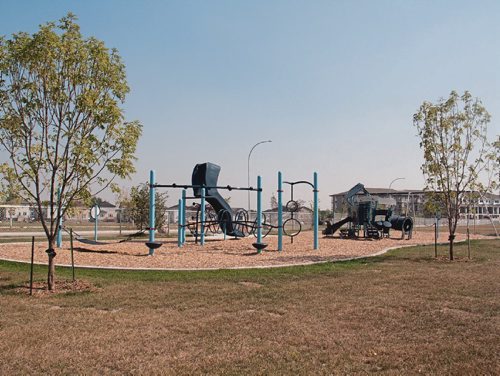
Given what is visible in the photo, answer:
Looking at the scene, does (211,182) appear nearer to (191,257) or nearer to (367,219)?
(191,257)

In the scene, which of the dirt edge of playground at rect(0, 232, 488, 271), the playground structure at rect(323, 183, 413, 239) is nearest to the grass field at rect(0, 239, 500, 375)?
the dirt edge of playground at rect(0, 232, 488, 271)

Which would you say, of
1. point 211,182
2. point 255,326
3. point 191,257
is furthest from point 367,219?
point 255,326

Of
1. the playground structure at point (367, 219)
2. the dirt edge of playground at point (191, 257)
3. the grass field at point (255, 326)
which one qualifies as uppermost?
the playground structure at point (367, 219)

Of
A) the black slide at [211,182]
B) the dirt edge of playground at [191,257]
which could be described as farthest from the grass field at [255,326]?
the black slide at [211,182]

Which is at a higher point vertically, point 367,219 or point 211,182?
point 211,182

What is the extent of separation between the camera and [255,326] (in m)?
6.51

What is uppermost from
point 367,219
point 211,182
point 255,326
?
point 211,182

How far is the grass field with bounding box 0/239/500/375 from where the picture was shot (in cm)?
500

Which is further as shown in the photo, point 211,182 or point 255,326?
point 211,182

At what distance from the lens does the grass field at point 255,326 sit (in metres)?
5.00

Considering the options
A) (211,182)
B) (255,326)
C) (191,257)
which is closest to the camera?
(255,326)

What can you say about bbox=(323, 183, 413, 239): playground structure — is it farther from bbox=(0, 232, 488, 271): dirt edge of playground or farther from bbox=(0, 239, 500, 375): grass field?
bbox=(0, 239, 500, 375): grass field

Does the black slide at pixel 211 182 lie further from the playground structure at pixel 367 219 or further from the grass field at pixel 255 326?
the grass field at pixel 255 326

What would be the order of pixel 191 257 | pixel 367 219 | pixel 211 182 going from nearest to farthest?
1. pixel 191 257
2. pixel 211 182
3. pixel 367 219
